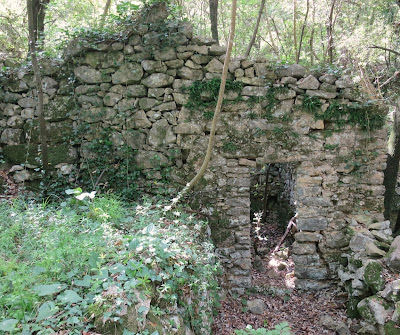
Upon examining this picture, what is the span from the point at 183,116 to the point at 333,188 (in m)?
2.47

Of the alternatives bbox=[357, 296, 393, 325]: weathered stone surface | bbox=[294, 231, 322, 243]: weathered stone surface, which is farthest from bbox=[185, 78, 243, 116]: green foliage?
bbox=[357, 296, 393, 325]: weathered stone surface

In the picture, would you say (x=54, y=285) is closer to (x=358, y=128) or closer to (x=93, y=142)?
(x=93, y=142)

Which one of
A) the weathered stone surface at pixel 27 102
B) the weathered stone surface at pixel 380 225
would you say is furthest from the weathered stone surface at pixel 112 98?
the weathered stone surface at pixel 380 225

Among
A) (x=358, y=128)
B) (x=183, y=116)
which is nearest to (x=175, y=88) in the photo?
(x=183, y=116)

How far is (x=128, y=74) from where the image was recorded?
5.01m

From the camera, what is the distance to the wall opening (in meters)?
6.07

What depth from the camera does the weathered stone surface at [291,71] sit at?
16.2 feet

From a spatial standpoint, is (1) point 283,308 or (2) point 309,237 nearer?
(1) point 283,308

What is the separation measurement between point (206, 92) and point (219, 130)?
0.59 m

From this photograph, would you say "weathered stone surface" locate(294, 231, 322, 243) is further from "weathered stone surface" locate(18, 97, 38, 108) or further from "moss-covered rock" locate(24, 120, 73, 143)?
"weathered stone surface" locate(18, 97, 38, 108)

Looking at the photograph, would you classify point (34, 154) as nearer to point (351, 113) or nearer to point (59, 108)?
point (59, 108)

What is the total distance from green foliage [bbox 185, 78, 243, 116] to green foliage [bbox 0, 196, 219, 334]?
2.12 meters

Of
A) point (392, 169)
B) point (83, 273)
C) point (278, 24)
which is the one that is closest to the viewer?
point (83, 273)

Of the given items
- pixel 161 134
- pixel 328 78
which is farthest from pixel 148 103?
pixel 328 78
